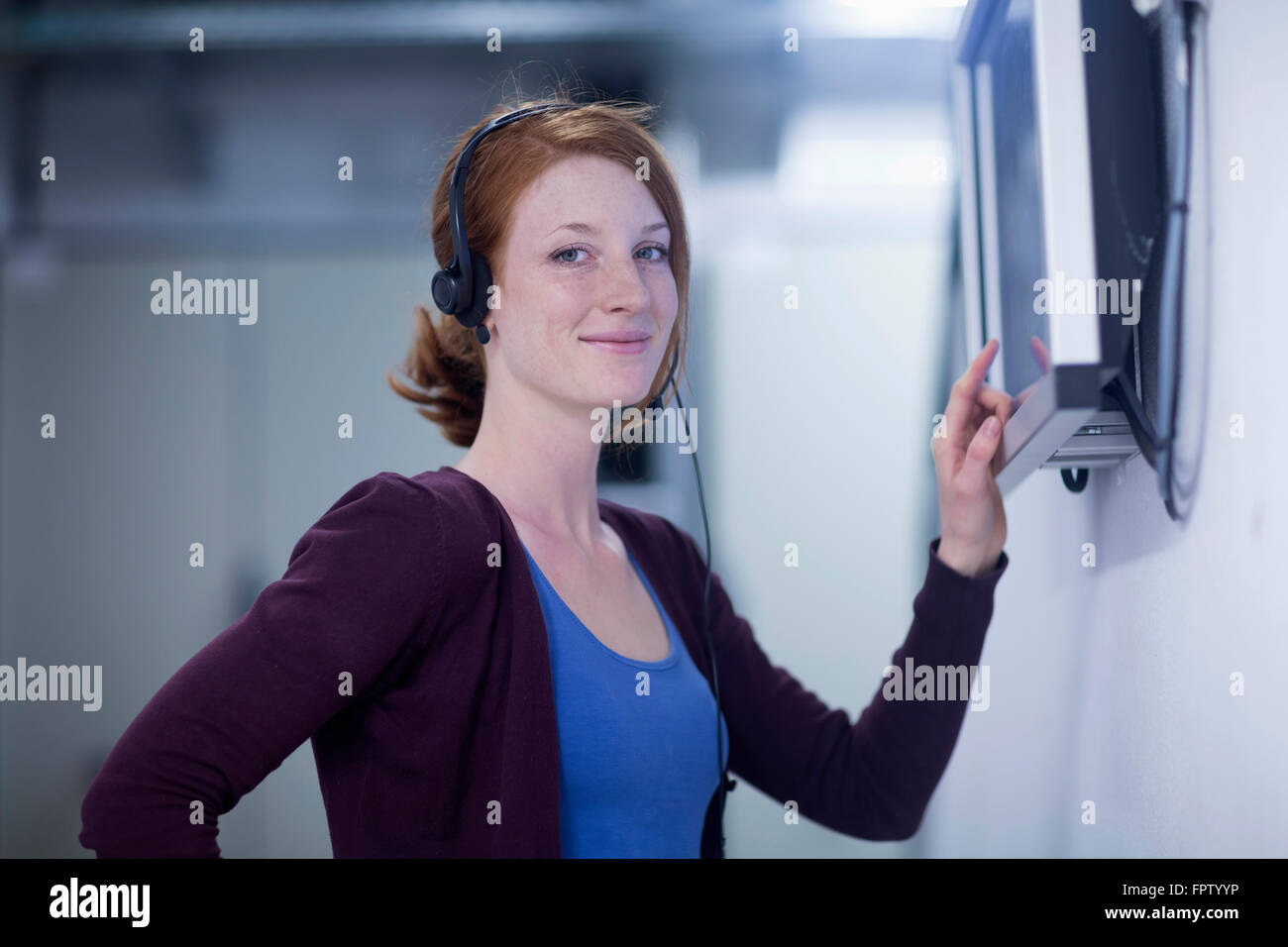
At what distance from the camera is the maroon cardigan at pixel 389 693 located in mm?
705

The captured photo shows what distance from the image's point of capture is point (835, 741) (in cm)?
111

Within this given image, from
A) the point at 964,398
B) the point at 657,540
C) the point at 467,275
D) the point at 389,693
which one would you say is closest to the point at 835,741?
the point at 657,540

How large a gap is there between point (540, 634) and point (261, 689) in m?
0.22

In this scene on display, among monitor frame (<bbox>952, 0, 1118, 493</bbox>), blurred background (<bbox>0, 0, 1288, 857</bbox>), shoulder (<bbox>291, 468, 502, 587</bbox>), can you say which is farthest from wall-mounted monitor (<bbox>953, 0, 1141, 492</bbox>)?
blurred background (<bbox>0, 0, 1288, 857</bbox>)

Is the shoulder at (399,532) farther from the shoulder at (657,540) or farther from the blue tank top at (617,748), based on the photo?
the shoulder at (657,540)

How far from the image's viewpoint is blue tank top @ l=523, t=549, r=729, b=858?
848 millimetres

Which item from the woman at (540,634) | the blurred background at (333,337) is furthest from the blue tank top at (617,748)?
the blurred background at (333,337)

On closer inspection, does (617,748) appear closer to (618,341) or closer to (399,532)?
(399,532)

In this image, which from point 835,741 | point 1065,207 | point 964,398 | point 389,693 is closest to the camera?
point 1065,207

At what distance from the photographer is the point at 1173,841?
84cm

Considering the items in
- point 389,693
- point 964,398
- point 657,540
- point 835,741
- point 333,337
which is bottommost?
point 835,741

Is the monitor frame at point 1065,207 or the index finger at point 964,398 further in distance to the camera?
the index finger at point 964,398

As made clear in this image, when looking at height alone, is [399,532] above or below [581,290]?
below
